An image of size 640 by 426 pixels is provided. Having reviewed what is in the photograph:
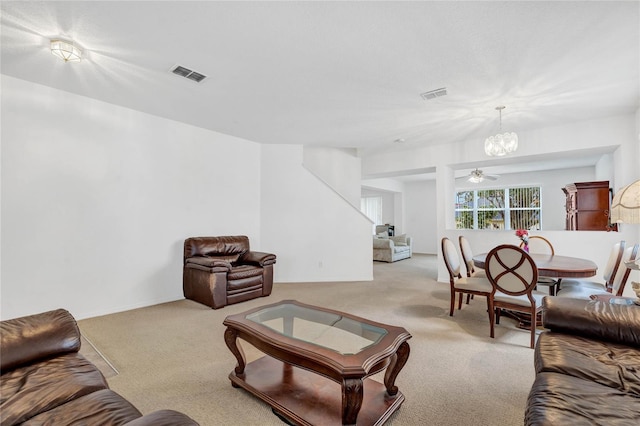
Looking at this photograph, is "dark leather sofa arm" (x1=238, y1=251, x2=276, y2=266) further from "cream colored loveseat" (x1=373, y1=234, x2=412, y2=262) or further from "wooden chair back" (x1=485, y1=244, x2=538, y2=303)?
"cream colored loveseat" (x1=373, y1=234, x2=412, y2=262)

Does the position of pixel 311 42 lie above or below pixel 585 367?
above

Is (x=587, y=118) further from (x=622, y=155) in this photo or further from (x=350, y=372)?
(x=350, y=372)

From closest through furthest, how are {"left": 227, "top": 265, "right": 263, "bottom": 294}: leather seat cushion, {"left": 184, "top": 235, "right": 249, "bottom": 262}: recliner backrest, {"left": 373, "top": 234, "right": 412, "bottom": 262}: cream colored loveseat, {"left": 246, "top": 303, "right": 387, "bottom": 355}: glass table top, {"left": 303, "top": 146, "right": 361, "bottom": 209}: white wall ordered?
{"left": 246, "top": 303, "right": 387, "bottom": 355}: glass table top → {"left": 227, "top": 265, "right": 263, "bottom": 294}: leather seat cushion → {"left": 184, "top": 235, "right": 249, "bottom": 262}: recliner backrest → {"left": 303, "top": 146, "right": 361, "bottom": 209}: white wall → {"left": 373, "top": 234, "right": 412, "bottom": 262}: cream colored loveseat

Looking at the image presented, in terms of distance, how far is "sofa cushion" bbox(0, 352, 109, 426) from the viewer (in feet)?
3.80

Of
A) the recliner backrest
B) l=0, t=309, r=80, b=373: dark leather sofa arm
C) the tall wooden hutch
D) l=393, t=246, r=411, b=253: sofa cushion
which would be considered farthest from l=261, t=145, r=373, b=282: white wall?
l=0, t=309, r=80, b=373: dark leather sofa arm

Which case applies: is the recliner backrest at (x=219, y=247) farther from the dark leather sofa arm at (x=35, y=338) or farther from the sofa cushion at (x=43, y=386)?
the sofa cushion at (x=43, y=386)

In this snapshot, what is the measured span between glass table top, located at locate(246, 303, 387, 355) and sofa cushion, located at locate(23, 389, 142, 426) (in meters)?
0.94

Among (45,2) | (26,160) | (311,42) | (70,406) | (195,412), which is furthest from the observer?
(26,160)

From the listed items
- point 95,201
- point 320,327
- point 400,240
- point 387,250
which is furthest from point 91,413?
point 400,240

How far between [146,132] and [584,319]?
202 inches

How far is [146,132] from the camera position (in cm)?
425

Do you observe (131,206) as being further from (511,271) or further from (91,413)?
(511,271)

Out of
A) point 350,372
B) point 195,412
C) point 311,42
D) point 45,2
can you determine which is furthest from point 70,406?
point 311,42

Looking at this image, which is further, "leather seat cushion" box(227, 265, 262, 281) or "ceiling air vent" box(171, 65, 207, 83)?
"leather seat cushion" box(227, 265, 262, 281)
